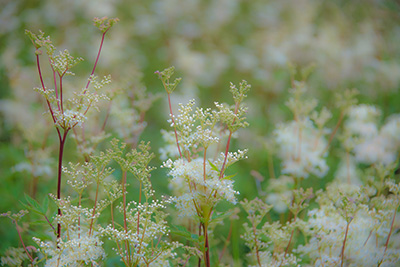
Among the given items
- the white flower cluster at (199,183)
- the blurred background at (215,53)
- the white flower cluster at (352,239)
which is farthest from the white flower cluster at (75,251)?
the blurred background at (215,53)

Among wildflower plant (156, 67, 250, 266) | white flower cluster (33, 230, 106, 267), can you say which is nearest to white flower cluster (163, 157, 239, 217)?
wildflower plant (156, 67, 250, 266)

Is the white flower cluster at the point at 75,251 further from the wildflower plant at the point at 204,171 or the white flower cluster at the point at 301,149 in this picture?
the white flower cluster at the point at 301,149

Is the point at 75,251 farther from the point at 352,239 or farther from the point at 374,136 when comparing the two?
the point at 374,136

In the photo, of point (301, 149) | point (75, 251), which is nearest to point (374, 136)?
point (301, 149)

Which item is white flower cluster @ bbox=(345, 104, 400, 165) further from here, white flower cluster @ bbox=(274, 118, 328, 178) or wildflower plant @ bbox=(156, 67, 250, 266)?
wildflower plant @ bbox=(156, 67, 250, 266)

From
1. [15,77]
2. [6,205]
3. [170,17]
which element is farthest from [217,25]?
[6,205]
